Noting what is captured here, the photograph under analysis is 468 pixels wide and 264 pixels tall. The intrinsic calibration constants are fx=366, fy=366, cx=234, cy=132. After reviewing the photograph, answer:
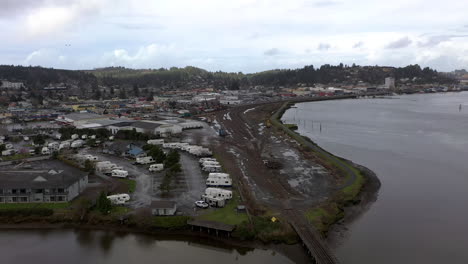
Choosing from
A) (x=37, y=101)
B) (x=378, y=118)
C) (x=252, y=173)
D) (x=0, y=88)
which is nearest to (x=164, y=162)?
(x=252, y=173)

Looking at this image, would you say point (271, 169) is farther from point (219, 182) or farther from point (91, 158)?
point (91, 158)

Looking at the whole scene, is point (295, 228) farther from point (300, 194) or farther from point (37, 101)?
point (37, 101)

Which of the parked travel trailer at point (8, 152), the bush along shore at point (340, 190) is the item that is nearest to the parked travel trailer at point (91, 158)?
the parked travel trailer at point (8, 152)

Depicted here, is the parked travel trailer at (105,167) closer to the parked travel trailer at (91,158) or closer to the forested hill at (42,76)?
the parked travel trailer at (91,158)

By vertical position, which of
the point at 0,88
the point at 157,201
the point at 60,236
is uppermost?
the point at 0,88

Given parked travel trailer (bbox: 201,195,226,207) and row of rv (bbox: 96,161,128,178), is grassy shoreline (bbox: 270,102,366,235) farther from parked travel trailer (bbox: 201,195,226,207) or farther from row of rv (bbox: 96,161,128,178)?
row of rv (bbox: 96,161,128,178)

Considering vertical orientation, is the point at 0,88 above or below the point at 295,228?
above

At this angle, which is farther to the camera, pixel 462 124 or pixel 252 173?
pixel 462 124

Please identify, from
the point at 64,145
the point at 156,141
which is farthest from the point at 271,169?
the point at 64,145
